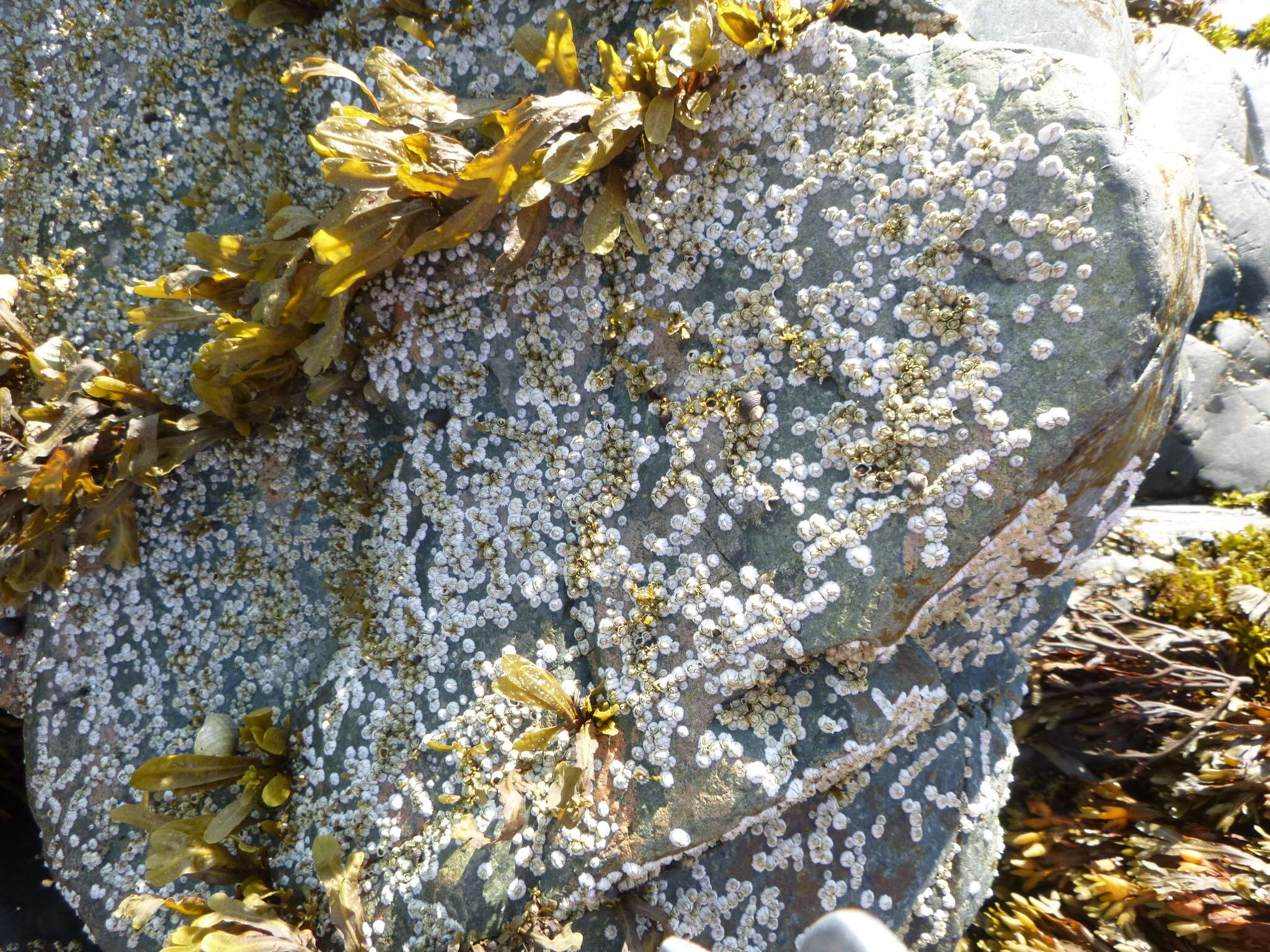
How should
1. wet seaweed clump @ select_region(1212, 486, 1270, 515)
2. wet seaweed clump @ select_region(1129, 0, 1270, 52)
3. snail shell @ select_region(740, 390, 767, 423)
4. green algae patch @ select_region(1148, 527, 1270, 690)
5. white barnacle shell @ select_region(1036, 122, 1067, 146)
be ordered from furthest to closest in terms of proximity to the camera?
1. wet seaweed clump @ select_region(1129, 0, 1270, 52)
2. wet seaweed clump @ select_region(1212, 486, 1270, 515)
3. green algae patch @ select_region(1148, 527, 1270, 690)
4. snail shell @ select_region(740, 390, 767, 423)
5. white barnacle shell @ select_region(1036, 122, 1067, 146)

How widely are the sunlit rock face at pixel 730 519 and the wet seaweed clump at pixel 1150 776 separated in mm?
763

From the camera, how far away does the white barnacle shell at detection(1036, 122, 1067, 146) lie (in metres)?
1.80

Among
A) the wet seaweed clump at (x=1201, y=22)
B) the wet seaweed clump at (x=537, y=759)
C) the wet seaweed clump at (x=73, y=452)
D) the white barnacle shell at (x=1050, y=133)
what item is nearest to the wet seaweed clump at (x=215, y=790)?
the wet seaweed clump at (x=537, y=759)

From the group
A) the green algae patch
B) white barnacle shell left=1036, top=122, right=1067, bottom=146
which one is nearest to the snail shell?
white barnacle shell left=1036, top=122, right=1067, bottom=146

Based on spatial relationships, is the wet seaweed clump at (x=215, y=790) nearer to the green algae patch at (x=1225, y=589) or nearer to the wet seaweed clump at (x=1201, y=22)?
the green algae patch at (x=1225, y=589)

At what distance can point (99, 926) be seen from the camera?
8.63 feet

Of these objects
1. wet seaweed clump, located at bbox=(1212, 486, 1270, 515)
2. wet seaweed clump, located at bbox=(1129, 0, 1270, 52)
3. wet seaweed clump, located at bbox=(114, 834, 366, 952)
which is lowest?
wet seaweed clump, located at bbox=(114, 834, 366, 952)

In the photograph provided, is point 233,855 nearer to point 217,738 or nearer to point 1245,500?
point 217,738

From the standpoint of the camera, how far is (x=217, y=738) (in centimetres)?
259

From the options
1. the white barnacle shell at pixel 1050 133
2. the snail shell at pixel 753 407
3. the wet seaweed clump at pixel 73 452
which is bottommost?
the wet seaweed clump at pixel 73 452

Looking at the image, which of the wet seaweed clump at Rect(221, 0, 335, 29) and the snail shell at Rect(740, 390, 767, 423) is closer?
the snail shell at Rect(740, 390, 767, 423)

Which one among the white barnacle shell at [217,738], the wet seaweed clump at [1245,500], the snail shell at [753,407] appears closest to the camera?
the snail shell at [753,407]

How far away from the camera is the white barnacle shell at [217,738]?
8.45 ft

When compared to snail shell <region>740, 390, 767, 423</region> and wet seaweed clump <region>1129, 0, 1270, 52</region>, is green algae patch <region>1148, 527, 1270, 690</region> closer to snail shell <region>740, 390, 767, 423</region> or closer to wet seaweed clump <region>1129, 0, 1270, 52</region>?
snail shell <region>740, 390, 767, 423</region>
